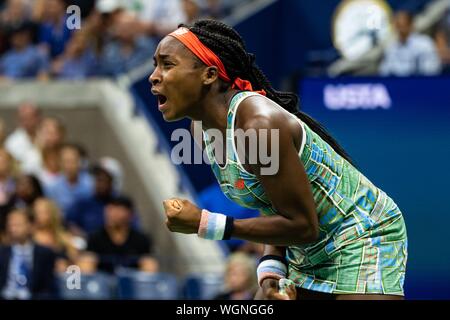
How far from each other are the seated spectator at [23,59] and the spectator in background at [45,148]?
1.48 metres

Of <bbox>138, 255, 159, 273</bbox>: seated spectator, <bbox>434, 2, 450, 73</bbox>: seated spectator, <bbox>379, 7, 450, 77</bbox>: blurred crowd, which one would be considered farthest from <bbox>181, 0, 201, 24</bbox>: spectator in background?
<bbox>138, 255, 159, 273</bbox>: seated spectator

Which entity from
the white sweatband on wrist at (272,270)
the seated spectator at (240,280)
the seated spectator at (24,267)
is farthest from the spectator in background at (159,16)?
the white sweatband on wrist at (272,270)

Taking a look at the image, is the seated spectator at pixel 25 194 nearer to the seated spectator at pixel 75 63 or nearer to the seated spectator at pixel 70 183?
the seated spectator at pixel 70 183

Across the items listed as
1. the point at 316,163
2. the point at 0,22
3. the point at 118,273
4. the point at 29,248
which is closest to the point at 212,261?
the point at 118,273

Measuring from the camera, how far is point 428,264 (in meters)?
8.99

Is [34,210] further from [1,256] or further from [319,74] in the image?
[319,74]

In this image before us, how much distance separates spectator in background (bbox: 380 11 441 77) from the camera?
413 inches

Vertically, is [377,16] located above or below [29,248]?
above

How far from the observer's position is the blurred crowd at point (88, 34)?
12781mm

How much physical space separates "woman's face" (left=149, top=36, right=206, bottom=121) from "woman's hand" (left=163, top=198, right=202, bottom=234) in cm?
48

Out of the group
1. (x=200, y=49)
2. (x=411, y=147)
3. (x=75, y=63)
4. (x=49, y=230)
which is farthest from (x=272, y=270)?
(x=75, y=63)

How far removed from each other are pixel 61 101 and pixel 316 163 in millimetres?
8756

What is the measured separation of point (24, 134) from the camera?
1312 centimetres

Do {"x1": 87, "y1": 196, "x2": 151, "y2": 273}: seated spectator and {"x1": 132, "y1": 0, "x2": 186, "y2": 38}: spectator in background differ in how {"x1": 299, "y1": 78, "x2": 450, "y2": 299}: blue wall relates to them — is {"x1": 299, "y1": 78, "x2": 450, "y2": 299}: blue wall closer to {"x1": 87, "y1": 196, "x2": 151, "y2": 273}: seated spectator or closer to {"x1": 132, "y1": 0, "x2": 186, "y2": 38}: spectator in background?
{"x1": 87, "y1": 196, "x2": 151, "y2": 273}: seated spectator
